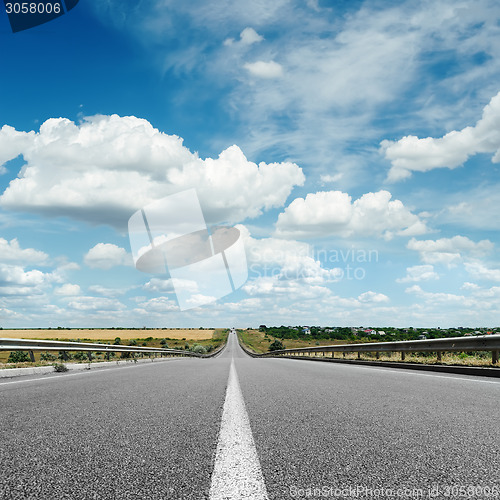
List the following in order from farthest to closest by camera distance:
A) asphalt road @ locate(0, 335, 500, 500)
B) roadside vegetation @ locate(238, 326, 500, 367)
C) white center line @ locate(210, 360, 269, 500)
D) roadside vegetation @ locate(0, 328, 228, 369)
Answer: roadside vegetation @ locate(0, 328, 228, 369) → roadside vegetation @ locate(238, 326, 500, 367) → asphalt road @ locate(0, 335, 500, 500) → white center line @ locate(210, 360, 269, 500)

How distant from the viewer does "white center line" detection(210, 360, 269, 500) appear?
2490 mm

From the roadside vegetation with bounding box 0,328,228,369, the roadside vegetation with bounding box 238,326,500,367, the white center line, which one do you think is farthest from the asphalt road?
Answer: the roadside vegetation with bounding box 0,328,228,369

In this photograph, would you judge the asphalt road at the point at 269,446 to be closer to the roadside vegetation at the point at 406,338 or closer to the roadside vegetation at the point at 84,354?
the roadside vegetation at the point at 406,338

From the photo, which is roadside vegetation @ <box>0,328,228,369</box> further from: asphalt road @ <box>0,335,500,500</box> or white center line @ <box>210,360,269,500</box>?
white center line @ <box>210,360,269,500</box>

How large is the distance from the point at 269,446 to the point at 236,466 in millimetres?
626

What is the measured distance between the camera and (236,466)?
2.99 meters

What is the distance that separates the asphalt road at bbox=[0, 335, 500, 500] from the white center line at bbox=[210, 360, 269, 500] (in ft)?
0.19

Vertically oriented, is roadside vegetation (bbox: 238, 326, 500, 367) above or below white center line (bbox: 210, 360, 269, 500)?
below

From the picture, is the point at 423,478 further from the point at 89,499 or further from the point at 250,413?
the point at 250,413

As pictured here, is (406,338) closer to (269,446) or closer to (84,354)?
(84,354)

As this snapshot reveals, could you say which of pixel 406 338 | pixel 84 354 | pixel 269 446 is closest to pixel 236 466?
pixel 269 446

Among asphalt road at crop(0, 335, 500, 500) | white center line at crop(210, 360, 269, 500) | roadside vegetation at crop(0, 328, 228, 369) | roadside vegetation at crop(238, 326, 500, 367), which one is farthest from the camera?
roadside vegetation at crop(0, 328, 228, 369)

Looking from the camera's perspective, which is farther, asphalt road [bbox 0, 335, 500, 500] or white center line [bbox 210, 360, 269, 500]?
asphalt road [bbox 0, 335, 500, 500]

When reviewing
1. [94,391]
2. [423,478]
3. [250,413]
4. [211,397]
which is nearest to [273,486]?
[423,478]
